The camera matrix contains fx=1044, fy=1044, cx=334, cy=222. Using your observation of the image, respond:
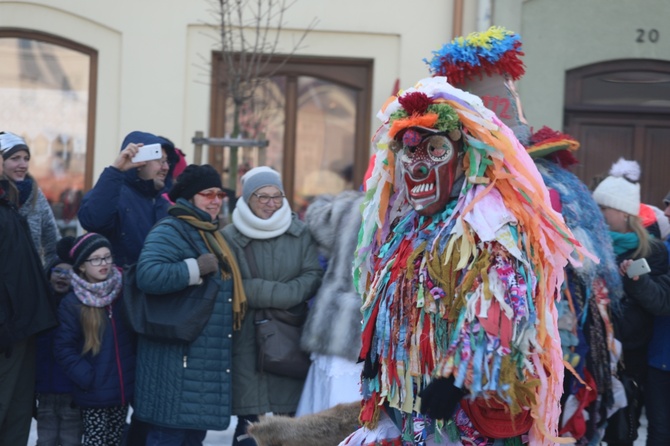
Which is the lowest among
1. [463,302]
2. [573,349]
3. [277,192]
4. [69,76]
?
[573,349]

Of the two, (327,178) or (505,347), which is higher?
(327,178)

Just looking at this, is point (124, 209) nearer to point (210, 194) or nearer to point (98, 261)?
point (98, 261)

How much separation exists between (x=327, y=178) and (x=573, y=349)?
471cm

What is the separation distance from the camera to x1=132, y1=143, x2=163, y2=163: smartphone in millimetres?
5988

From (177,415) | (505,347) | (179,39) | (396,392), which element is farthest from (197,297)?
(179,39)

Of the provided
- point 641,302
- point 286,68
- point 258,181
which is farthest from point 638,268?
point 286,68

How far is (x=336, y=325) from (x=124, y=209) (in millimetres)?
1419

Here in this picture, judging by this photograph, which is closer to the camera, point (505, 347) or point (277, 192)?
point (505, 347)

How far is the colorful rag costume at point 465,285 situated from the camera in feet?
12.1

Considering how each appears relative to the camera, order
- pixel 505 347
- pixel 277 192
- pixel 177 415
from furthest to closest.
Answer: pixel 277 192
pixel 177 415
pixel 505 347

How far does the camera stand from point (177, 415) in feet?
18.1

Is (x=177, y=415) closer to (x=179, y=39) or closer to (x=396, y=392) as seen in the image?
(x=396, y=392)

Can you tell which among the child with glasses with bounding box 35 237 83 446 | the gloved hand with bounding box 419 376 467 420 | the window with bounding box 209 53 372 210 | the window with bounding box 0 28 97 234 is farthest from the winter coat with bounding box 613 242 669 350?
the window with bounding box 0 28 97 234

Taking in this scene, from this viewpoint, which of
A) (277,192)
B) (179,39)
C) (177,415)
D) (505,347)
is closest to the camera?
(505,347)
